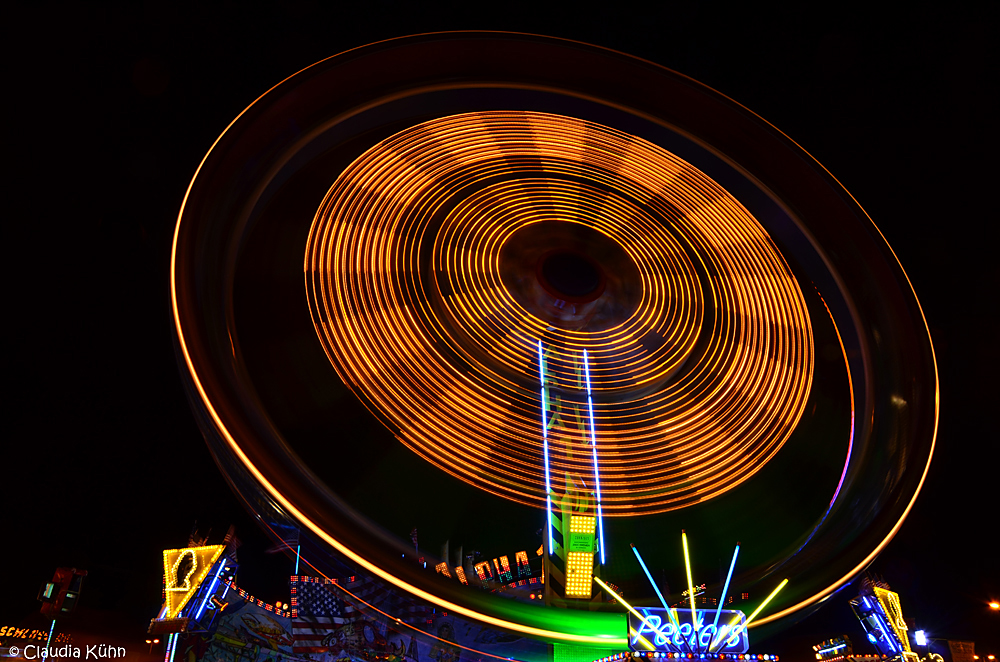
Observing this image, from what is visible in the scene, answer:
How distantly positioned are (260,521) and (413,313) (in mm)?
2803

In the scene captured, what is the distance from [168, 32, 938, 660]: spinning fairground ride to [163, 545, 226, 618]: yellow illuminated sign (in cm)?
163

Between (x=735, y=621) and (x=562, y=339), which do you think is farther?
(x=562, y=339)

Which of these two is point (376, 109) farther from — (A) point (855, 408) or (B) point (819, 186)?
(A) point (855, 408)

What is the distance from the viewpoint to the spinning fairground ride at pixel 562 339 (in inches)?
214

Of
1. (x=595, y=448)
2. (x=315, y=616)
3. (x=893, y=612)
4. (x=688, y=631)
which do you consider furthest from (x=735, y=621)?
(x=315, y=616)

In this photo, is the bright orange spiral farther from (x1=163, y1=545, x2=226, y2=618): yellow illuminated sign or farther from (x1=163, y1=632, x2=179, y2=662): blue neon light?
(x1=163, y1=632, x2=179, y2=662): blue neon light

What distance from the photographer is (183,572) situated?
6.86 meters

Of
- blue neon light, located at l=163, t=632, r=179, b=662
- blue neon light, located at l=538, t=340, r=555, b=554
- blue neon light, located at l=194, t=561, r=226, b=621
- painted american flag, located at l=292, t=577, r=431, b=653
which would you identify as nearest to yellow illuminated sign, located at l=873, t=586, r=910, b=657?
blue neon light, located at l=538, t=340, r=555, b=554

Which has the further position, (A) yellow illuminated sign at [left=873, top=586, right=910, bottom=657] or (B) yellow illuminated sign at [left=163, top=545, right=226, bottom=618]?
(A) yellow illuminated sign at [left=873, top=586, right=910, bottom=657]

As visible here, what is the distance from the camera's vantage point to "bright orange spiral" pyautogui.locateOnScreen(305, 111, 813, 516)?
19.9 feet

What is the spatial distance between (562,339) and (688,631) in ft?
10.9

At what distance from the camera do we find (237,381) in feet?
15.9

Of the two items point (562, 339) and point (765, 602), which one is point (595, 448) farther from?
point (765, 602)

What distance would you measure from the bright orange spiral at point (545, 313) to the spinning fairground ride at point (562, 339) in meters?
0.03
